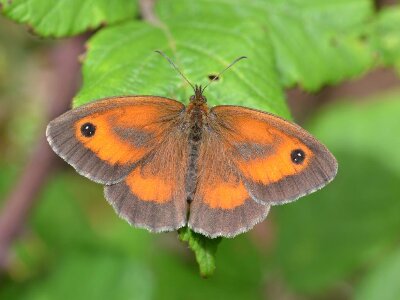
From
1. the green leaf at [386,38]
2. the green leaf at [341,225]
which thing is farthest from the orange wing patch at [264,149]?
the green leaf at [341,225]

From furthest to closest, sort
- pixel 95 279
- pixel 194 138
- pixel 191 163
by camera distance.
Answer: pixel 95 279 < pixel 194 138 < pixel 191 163

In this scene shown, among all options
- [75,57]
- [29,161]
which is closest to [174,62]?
[75,57]

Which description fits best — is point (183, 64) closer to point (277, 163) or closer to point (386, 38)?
point (277, 163)

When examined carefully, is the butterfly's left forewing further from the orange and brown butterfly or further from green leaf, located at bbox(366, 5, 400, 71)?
green leaf, located at bbox(366, 5, 400, 71)

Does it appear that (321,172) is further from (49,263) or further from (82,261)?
(49,263)

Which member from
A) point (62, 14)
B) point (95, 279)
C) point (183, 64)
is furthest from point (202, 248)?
point (95, 279)

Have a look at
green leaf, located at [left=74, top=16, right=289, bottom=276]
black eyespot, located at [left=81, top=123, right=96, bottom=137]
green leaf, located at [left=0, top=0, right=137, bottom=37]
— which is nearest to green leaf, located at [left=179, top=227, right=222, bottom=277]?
green leaf, located at [left=74, top=16, right=289, bottom=276]
